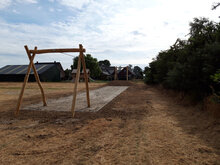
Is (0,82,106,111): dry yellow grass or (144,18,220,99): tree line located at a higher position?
(144,18,220,99): tree line

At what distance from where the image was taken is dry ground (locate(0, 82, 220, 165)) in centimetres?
267

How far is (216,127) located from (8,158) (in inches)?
185

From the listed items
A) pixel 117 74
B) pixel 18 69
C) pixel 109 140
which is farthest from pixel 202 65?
pixel 117 74

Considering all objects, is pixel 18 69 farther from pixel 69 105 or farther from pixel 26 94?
pixel 69 105

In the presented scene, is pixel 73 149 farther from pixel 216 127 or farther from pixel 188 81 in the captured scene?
pixel 188 81

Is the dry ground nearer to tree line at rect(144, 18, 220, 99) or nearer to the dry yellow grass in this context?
tree line at rect(144, 18, 220, 99)

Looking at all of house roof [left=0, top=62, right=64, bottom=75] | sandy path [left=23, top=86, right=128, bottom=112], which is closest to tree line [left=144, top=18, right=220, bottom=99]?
sandy path [left=23, top=86, right=128, bottom=112]

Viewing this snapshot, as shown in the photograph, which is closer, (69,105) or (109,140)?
(109,140)

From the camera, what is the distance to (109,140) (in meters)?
3.45

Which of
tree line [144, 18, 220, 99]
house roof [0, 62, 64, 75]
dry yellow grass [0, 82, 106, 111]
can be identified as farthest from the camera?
house roof [0, 62, 64, 75]

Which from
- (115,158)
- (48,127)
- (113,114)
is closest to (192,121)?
(113,114)

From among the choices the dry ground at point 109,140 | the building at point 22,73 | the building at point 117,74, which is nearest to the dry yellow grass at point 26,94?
the dry ground at point 109,140

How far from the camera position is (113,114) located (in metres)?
5.88

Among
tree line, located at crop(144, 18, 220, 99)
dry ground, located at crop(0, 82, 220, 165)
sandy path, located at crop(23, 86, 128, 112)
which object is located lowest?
dry ground, located at crop(0, 82, 220, 165)
